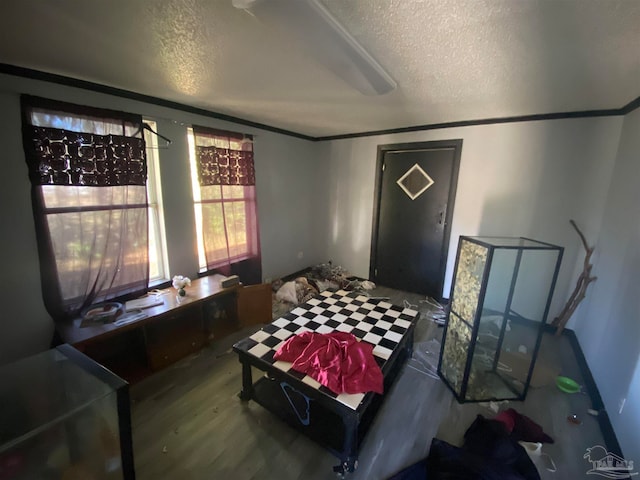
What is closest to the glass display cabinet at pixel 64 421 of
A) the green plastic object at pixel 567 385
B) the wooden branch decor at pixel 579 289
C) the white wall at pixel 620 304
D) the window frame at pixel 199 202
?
the window frame at pixel 199 202

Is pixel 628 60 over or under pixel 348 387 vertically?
over

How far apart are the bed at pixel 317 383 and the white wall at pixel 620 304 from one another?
3.90ft

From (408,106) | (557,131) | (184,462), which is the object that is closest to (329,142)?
(408,106)

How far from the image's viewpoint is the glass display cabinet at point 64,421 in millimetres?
786

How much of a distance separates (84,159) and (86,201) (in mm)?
293

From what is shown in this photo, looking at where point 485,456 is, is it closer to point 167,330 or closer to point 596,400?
point 596,400

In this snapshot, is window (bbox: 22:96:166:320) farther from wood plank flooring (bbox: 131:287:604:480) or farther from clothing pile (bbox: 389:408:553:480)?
clothing pile (bbox: 389:408:553:480)

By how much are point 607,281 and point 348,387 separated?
88.2 inches

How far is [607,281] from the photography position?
1.99m

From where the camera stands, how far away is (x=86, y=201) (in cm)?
183

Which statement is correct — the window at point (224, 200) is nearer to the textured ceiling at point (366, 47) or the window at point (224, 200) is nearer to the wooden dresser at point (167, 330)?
the wooden dresser at point (167, 330)

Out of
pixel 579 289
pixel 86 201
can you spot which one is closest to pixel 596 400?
pixel 579 289

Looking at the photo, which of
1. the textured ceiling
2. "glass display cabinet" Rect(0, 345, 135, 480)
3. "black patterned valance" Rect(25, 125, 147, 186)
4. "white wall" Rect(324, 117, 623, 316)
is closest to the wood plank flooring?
"glass display cabinet" Rect(0, 345, 135, 480)

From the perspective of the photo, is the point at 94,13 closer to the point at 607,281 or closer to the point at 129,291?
the point at 129,291
